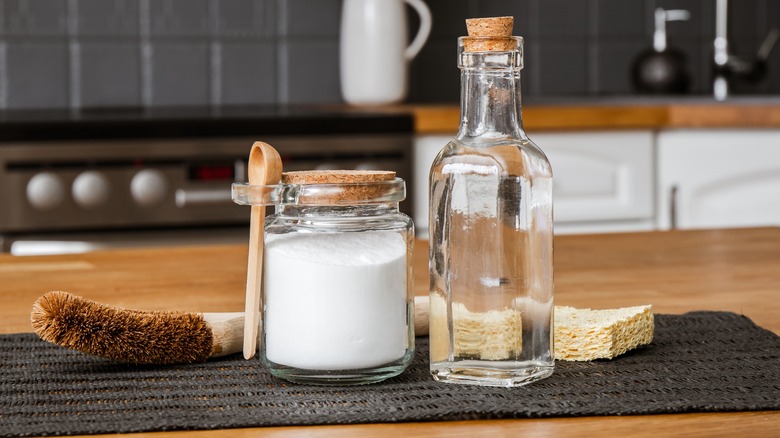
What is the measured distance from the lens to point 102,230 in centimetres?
192

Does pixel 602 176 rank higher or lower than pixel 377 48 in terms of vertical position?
lower

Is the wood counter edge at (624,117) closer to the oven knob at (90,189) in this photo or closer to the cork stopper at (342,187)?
the oven knob at (90,189)

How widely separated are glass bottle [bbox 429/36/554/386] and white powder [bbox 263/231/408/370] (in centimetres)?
3

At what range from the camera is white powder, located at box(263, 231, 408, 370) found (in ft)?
1.77

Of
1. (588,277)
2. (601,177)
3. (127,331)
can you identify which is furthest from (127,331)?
(601,177)

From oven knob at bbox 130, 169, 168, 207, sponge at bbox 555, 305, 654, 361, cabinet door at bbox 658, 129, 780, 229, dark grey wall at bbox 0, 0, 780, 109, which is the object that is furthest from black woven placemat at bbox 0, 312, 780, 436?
dark grey wall at bbox 0, 0, 780, 109

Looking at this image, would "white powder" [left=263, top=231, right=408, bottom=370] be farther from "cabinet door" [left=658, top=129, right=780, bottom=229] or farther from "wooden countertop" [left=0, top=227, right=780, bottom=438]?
"cabinet door" [left=658, top=129, right=780, bottom=229]

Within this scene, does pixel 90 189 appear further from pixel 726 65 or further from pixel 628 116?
pixel 726 65

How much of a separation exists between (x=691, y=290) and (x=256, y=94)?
6.42 ft

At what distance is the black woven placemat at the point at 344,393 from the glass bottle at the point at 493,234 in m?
0.02

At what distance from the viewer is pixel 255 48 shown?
8.78 feet

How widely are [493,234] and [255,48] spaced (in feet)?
7.24

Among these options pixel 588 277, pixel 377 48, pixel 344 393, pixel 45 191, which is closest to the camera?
pixel 344 393

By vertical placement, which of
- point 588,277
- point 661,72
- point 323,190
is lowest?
point 588,277
